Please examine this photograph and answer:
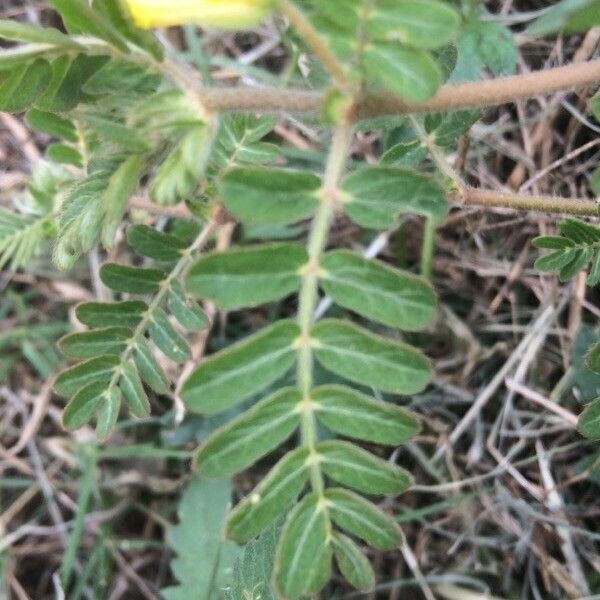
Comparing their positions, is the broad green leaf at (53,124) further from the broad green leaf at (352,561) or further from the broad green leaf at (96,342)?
the broad green leaf at (352,561)

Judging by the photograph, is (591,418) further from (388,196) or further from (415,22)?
(415,22)

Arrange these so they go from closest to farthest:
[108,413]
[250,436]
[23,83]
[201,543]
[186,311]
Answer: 1. [250,436]
2. [23,83]
3. [108,413]
4. [186,311]
5. [201,543]

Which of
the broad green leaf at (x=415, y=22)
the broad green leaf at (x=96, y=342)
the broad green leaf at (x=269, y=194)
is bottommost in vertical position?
the broad green leaf at (x=96, y=342)

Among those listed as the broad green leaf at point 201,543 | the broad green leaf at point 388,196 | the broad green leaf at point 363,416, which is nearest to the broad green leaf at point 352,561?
the broad green leaf at point 363,416

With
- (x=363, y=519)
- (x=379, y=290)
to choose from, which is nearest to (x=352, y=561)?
(x=363, y=519)

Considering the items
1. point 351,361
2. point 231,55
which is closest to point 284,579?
point 351,361

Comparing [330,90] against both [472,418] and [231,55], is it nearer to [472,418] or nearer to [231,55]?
[472,418]

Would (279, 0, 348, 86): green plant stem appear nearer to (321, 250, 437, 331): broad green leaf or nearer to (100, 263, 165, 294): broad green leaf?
(321, 250, 437, 331): broad green leaf

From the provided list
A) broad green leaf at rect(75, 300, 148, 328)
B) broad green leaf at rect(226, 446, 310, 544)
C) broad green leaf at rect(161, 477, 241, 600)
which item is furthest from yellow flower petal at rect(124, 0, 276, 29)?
broad green leaf at rect(161, 477, 241, 600)
